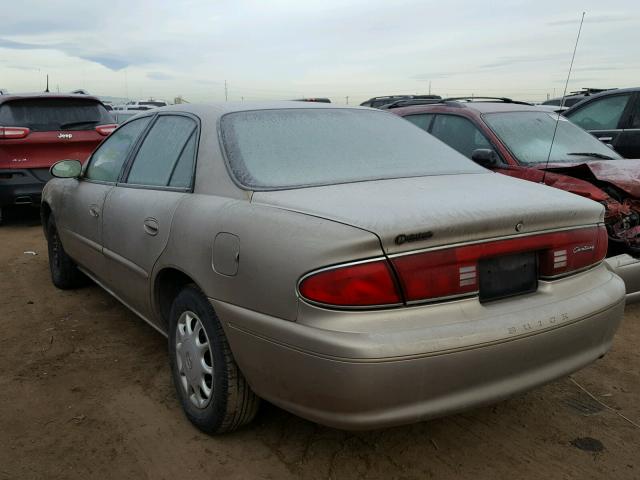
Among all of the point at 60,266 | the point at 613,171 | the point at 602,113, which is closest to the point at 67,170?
the point at 60,266

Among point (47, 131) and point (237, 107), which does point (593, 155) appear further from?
point (47, 131)

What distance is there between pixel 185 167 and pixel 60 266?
2498 millimetres

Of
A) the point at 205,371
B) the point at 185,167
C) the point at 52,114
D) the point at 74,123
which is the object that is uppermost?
the point at 185,167

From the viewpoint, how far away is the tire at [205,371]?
2.54 metres

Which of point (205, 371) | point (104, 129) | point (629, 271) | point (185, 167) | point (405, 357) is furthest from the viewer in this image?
point (104, 129)

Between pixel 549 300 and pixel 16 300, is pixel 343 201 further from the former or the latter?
pixel 16 300

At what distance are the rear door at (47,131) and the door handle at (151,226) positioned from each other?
5360 mm

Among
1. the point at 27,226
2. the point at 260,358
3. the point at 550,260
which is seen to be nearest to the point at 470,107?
the point at 550,260

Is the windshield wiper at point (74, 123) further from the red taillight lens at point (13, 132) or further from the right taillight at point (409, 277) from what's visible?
the right taillight at point (409, 277)

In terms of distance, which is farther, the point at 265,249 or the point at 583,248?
the point at 583,248

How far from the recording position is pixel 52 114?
7898 mm

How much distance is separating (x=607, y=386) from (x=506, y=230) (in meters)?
1.55

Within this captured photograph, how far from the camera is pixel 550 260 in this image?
244 centimetres

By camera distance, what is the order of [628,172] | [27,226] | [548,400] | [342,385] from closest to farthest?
1. [342,385]
2. [548,400]
3. [628,172]
4. [27,226]
